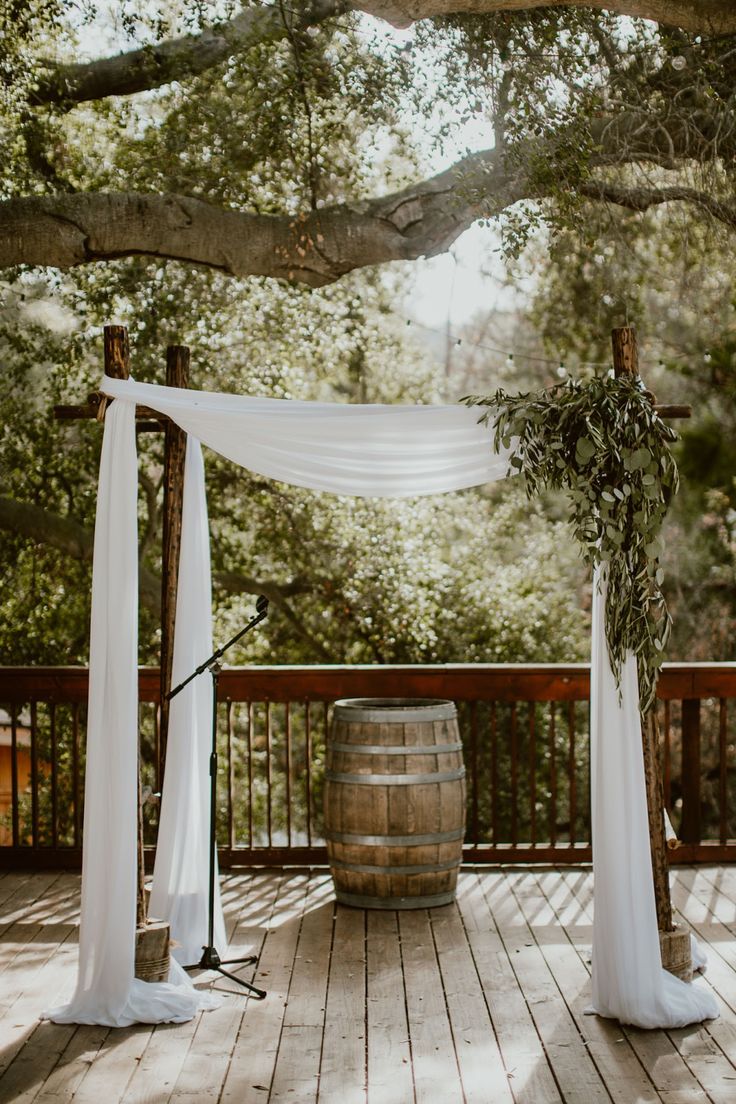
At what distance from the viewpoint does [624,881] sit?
12.0ft

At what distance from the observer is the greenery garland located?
3703mm

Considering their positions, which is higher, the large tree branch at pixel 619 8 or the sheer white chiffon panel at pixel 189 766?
the large tree branch at pixel 619 8

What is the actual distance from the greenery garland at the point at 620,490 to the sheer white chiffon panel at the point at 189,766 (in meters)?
1.34

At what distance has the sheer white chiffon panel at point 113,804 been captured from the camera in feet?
12.0

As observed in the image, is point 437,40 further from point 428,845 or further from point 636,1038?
point 636,1038

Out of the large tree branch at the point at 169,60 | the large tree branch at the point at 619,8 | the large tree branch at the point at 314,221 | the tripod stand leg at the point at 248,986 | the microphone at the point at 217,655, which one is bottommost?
the tripod stand leg at the point at 248,986

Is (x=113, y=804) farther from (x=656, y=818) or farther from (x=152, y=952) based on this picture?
(x=656, y=818)

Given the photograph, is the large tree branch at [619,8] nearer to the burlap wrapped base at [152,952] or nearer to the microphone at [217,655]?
the microphone at [217,655]

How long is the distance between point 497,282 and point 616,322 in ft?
8.18

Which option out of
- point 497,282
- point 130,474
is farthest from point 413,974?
point 497,282

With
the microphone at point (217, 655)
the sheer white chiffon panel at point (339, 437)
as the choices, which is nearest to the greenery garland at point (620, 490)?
the sheer white chiffon panel at point (339, 437)

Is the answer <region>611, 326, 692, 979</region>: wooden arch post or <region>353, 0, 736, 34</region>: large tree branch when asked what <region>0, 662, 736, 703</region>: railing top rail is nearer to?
Result: <region>611, 326, 692, 979</region>: wooden arch post

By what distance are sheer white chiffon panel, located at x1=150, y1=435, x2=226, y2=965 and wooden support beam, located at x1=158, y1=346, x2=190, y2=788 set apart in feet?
0.13

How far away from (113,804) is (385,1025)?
112 centimetres
